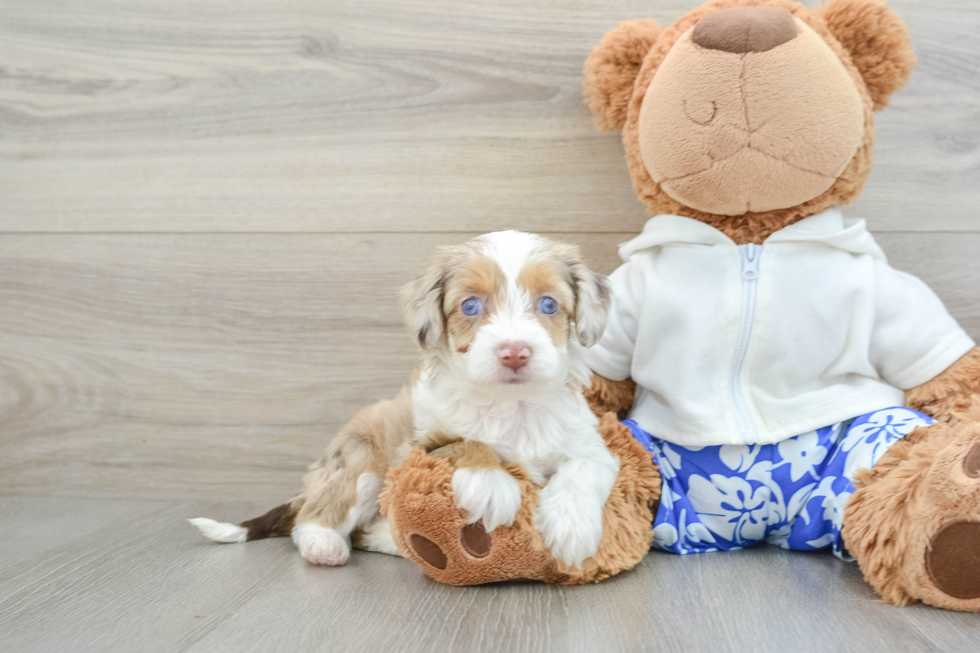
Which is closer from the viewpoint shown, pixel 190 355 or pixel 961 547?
pixel 961 547

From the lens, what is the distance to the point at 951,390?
1430mm

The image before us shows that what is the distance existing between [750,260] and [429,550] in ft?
2.72

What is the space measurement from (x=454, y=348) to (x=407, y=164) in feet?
2.40

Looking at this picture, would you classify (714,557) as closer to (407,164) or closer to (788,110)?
(788,110)

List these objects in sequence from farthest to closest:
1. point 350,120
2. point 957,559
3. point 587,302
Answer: point 350,120
point 587,302
point 957,559

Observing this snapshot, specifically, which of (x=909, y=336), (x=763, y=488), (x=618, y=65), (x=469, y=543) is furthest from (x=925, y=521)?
(x=618, y=65)

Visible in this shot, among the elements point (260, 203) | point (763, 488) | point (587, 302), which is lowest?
point (763, 488)

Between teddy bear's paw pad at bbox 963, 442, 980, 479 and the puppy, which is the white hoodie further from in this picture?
teddy bear's paw pad at bbox 963, 442, 980, 479

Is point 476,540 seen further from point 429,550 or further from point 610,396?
point 610,396

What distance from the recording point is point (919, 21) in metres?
1.73

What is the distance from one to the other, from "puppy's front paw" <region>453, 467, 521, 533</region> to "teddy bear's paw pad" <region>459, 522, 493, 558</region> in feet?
0.04

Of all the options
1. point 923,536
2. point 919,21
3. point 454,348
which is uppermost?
point 919,21

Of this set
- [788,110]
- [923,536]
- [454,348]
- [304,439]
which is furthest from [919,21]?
[304,439]

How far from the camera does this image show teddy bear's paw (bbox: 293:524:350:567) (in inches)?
57.4
